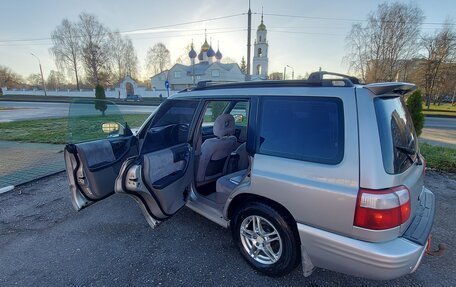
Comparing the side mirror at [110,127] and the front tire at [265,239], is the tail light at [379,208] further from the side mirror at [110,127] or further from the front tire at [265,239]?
the side mirror at [110,127]

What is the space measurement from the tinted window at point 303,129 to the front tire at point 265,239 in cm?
58

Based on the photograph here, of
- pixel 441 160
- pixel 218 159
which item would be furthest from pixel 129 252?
pixel 441 160

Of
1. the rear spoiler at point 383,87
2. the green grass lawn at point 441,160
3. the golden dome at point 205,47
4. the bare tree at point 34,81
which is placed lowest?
the green grass lawn at point 441,160

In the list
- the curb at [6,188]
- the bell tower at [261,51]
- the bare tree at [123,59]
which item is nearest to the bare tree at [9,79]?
the bare tree at [123,59]

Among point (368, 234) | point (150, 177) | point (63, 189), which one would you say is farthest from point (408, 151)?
point (63, 189)

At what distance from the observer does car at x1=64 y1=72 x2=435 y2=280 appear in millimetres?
1543

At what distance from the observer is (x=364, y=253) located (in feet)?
5.13

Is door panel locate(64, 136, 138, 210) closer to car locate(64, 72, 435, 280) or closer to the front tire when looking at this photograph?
car locate(64, 72, 435, 280)

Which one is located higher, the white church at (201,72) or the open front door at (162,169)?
the white church at (201,72)

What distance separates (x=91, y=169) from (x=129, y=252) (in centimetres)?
105

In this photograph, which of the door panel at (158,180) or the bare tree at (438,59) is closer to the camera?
the door panel at (158,180)

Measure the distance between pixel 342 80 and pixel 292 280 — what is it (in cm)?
183

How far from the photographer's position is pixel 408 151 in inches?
70.7

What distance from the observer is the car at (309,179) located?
1.54 meters
